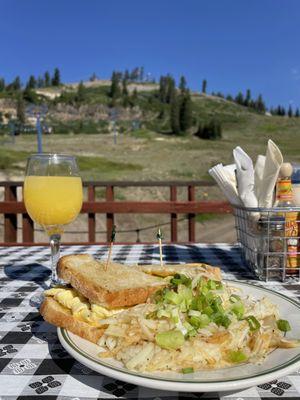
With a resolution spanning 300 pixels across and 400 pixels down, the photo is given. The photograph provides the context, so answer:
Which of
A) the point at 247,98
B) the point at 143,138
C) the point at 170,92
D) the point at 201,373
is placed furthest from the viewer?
the point at 247,98

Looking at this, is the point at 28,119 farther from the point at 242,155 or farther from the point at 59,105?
the point at 242,155

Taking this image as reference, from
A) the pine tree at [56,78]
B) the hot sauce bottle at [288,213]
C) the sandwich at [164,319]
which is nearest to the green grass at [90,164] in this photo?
the hot sauce bottle at [288,213]

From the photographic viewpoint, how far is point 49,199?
1200mm

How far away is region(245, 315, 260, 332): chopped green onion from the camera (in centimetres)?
68

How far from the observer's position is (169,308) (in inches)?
27.9

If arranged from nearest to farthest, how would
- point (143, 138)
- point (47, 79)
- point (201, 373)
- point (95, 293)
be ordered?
point (201, 373)
point (95, 293)
point (143, 138)
point (47, 79)

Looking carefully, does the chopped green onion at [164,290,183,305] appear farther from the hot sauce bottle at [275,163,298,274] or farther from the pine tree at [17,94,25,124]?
the pine tree at [17,94,25,124]

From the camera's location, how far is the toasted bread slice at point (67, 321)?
0.70 m

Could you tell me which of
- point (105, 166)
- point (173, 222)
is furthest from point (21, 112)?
point (173, 222)

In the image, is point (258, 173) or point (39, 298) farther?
point (258, 173)

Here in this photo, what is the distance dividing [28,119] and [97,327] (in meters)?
66.1

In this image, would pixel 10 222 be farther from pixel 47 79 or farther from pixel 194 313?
pixel 47 79

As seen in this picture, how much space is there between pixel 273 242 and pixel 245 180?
0.22 meters

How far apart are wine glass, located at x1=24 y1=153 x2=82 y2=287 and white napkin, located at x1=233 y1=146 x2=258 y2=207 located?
Answer: 21.4 inches
